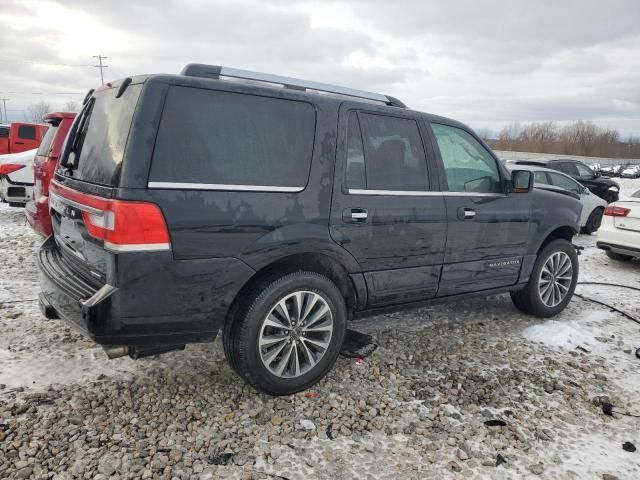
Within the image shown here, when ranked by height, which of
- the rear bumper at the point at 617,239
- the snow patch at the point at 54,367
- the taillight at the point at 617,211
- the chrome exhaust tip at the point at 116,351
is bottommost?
the snow patch at the point at 54,367

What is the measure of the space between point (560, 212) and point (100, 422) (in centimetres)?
446

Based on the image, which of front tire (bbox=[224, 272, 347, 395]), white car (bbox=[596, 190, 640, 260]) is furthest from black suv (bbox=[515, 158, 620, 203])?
front tire (bbox=[224, 272, 347, 395])

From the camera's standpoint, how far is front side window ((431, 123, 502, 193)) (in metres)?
3.79

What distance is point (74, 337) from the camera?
3.81 m

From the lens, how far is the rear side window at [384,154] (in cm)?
323

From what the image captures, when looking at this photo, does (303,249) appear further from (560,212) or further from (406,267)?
(560,212)

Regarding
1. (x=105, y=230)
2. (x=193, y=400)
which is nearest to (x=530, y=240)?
(x=193, y=400)

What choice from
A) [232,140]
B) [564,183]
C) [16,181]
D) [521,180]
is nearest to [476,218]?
[521,180]

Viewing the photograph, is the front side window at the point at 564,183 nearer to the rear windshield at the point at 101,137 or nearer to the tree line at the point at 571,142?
the rear windshield at the point at 101,137

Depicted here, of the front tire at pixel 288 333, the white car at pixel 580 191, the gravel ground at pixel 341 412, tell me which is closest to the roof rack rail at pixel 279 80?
the front tire at pixel 288 333

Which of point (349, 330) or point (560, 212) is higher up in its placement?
point (560, 212)

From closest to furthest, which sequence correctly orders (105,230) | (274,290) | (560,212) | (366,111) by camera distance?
(105,230)
(274,290)
(366,111)
(560,212)

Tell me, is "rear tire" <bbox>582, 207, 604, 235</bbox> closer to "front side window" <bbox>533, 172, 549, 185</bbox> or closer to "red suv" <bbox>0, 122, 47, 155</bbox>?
"front side window" <bbox>533, 172, 549, 185</bbox>

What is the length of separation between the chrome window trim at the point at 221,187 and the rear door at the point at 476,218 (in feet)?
4.90
